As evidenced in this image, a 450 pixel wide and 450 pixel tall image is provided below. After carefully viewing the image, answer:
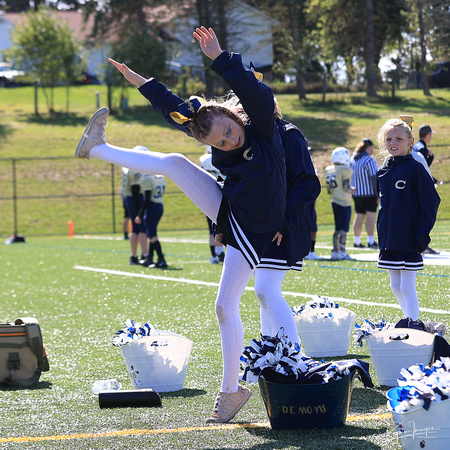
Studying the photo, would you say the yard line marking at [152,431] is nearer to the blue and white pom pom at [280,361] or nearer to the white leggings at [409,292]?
the blue and white pom pom at [280,361]

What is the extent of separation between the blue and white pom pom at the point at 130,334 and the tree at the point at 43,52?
1624 inches

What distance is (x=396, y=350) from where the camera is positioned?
4371mm

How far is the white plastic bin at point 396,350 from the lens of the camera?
4312 millimetres

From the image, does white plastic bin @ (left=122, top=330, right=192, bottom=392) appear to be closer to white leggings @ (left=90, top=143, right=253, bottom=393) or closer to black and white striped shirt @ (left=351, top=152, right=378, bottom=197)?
white leggings @ (left=90, top=143, right=253, bottom=393)

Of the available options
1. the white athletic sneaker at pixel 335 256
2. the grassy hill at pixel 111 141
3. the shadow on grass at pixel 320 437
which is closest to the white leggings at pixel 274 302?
the shadow on grass at pixel 320 437

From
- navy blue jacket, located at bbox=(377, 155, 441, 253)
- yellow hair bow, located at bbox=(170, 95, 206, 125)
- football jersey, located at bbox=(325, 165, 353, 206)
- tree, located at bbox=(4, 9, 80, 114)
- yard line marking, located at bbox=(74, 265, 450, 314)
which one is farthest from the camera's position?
tree, located at bbox=(4, 9, 80, 114)

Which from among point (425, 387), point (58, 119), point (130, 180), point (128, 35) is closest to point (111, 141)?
point (58, 119)

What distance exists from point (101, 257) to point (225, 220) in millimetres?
11631

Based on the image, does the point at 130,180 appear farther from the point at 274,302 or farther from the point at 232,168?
the point at 232,168

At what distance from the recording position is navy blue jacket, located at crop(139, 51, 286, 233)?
3.60 m

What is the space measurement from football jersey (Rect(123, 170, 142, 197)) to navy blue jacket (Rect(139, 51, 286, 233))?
27.1 feet

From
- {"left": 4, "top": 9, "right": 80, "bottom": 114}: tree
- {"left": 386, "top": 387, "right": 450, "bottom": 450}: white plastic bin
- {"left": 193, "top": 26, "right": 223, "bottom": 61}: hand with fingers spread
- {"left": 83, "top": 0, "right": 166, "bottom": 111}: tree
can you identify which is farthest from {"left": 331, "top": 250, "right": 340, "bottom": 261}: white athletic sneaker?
{"left": 4, "top": 9, "right": 80, "bottom": 114}: tree

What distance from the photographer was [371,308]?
740 centimetres

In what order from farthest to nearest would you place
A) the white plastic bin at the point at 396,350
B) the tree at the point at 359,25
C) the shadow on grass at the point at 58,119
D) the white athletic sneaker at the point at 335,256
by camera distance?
the tree at the point at 359,25 < the shadow on grass at the point at 58,119 < the white athletic sneaker at the point at 335,256 < the white plastic bin at the point at 396,350
